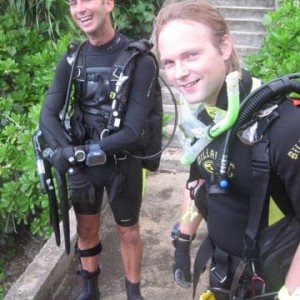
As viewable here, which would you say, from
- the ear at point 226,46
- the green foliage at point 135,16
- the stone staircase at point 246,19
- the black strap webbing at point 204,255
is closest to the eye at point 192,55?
the ear at point 226,46

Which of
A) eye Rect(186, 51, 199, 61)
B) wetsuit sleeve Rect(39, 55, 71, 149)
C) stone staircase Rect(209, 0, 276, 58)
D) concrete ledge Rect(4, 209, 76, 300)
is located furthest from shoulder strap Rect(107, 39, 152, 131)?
stone staircase Rect(209, 0, 276, 58)

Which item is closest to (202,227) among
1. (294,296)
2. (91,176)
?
(91,176)

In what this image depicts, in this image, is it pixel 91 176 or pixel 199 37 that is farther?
pixel 91 176

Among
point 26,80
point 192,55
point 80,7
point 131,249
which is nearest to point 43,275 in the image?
point 131,249

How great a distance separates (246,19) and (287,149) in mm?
5452

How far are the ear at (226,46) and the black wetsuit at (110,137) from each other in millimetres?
833

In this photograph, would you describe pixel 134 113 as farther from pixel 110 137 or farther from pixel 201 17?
pixel 201 17

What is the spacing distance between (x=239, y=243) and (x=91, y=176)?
3.41 ft

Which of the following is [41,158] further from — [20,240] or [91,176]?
[20,240]

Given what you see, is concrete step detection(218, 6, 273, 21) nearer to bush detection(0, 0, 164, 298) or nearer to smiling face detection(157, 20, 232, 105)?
bush detection(0, 0, 164, 298)

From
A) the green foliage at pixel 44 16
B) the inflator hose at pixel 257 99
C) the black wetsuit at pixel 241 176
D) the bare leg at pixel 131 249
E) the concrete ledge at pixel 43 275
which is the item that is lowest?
the concrete ledge at pixel 43 275

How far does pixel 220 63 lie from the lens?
135 centimetres

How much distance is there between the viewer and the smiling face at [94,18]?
2209 mm

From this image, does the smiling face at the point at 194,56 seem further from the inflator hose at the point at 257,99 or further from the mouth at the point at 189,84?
the inflator hose at the point at 257,99
